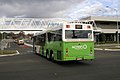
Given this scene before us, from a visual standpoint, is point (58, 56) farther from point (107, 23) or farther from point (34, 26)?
point (34, 26)

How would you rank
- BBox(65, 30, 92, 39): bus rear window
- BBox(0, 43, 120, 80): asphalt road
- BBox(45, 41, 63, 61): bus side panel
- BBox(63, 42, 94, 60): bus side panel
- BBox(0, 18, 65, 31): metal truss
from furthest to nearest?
1. BBox(0, 18, 65, 31): metal truss
2. BBox(45, 41, 63, 61): bus side panel
3. BBox(65, 30, 92, 39): bus rear window
4. BBox(63, 42, 94, 60): bus side panel
5. BBox(0, 43, 120, 80): asphalt road

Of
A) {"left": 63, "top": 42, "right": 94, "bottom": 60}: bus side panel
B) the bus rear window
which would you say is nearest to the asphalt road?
{"left": 63, "top": 42, "right": 94, "bottom": 60}: bus side panel

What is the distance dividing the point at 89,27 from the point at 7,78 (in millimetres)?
7707

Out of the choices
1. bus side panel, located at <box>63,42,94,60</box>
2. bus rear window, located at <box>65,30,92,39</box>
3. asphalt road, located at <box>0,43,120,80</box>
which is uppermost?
bus rear window, located at <box>65,30,92,39</box>

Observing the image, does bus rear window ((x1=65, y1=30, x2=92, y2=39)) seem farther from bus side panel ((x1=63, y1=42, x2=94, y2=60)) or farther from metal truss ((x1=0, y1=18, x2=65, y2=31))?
metal truss ((x1=0, y1=18, x2=65, y2=31))

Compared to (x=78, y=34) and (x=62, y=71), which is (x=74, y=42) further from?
(x=62, y=71)

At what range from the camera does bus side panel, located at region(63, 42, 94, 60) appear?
15.9 m

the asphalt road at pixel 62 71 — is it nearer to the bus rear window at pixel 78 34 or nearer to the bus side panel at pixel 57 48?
the bus side panel at pixel 57 48

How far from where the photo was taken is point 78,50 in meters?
16.2

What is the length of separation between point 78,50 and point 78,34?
3.80 ft

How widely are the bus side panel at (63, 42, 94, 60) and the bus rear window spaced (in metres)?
0.45

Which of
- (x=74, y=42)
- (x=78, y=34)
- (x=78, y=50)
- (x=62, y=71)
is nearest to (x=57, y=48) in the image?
(x=74, y=42)

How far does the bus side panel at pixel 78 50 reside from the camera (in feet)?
52.2

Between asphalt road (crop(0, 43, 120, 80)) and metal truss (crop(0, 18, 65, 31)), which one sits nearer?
asphalt road (crop(0, 43, 120, 80))
